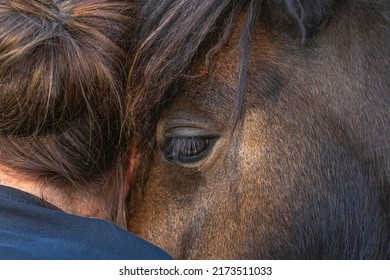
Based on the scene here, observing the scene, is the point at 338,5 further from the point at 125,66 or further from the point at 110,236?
the point at 110,236

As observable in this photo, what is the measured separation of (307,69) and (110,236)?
0.65 meters

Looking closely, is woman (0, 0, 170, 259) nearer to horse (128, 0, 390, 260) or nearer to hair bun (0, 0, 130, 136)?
hair bun (0, 0, 130, 136)

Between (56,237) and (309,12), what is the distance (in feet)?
2.64

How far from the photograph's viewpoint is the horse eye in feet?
5.28

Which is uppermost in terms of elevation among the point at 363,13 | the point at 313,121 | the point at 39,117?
the point at 363,13

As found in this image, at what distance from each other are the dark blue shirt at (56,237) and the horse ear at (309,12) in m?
0.66

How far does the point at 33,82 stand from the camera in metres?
1.51

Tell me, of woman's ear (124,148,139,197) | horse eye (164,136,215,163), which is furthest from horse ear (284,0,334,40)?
woman's ear (124,148,139,197)

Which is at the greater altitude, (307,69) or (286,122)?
(307,69)

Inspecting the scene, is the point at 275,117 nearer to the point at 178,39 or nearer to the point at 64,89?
the point at 178,39

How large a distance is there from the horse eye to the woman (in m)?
0.16

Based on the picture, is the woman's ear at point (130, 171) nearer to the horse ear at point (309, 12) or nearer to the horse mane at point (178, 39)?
the horse mane at point (178, 39)

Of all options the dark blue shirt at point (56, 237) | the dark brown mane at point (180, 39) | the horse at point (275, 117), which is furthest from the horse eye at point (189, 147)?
the dark blue shirt at point (56, 237)
